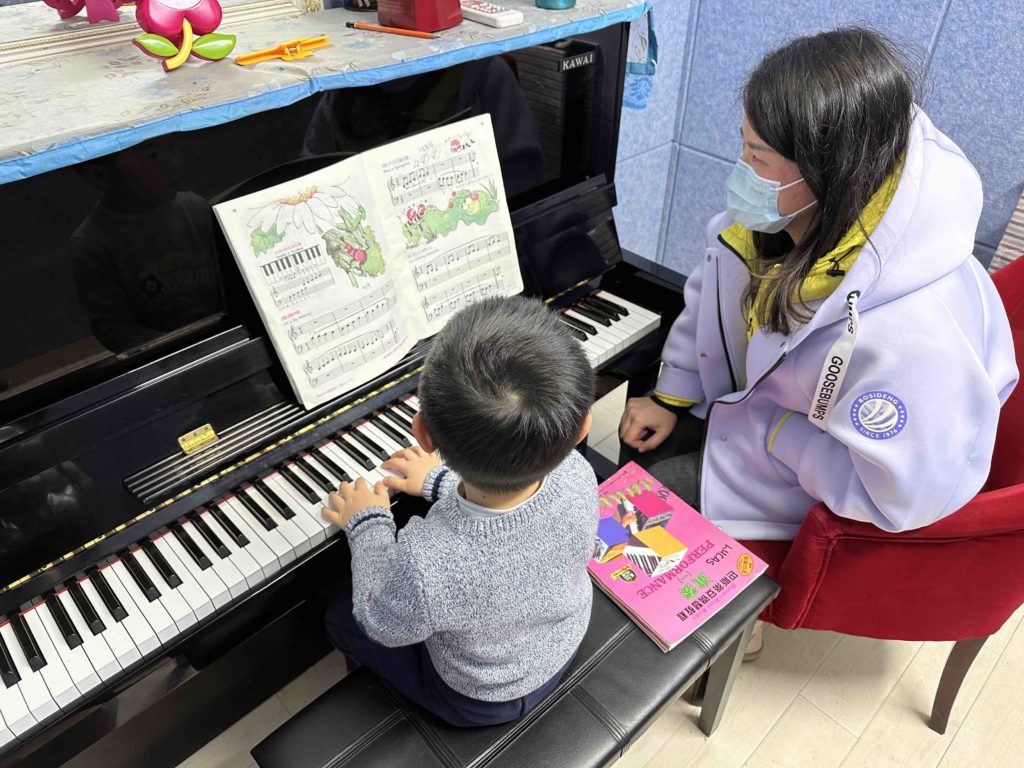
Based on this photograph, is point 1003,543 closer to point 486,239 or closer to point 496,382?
point 496,382

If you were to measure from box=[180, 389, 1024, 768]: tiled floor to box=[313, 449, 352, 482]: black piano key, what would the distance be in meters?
0.72

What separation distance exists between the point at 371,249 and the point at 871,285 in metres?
0.83

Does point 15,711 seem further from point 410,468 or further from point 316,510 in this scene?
point 410,468

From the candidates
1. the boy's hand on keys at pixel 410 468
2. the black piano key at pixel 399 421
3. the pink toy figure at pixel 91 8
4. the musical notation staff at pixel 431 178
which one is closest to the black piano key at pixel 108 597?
the boy's hand on keys at pixel 410 468

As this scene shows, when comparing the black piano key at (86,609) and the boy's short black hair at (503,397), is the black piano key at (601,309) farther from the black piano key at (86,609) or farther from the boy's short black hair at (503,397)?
the black piano key at (86,609)

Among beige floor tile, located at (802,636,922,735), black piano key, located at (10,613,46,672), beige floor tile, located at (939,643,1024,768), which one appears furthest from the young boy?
beige floor tile, located at (939,643,1024,768)

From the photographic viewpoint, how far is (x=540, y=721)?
110 cm

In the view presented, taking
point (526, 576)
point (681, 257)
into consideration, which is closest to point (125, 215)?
point (526, 576)

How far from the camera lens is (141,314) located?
1.11 m

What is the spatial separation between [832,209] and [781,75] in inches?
8.8

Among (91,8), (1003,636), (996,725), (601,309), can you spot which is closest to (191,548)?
(91,8)

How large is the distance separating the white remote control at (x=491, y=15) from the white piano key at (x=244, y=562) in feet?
3.30

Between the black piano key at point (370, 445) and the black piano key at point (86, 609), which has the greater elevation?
the black piano key at point (86, 609)

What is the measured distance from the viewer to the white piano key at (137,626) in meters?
1.01
